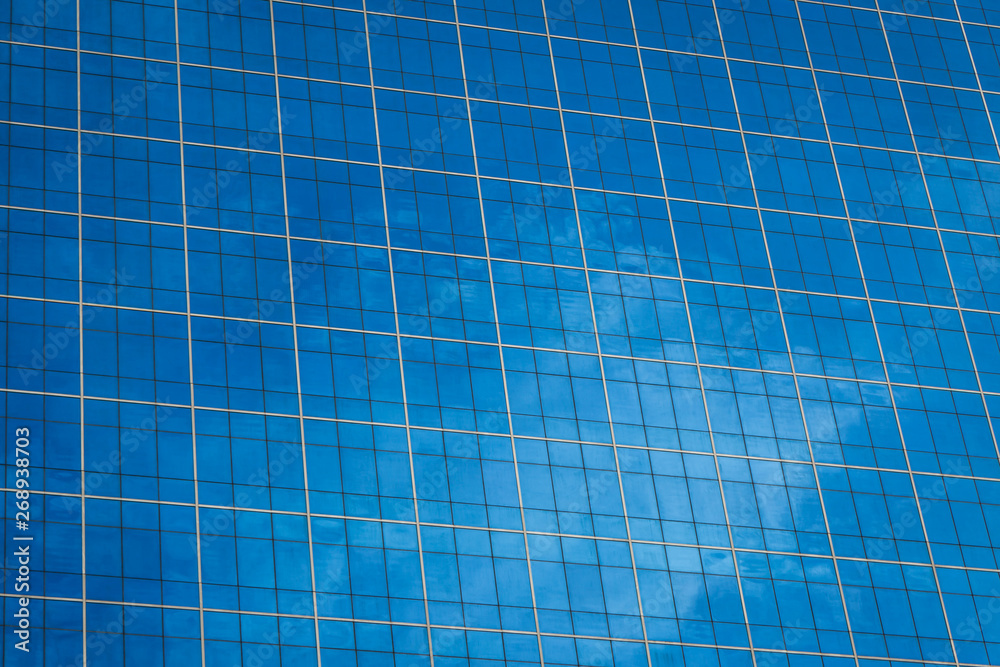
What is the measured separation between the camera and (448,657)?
51.3 m

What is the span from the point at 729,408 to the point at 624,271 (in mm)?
6423

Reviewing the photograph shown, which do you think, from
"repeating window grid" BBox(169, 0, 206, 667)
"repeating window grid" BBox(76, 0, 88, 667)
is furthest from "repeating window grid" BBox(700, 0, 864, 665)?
"repeating window grid" BBox(76, 0, 88, 667)

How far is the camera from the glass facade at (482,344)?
5141 cm

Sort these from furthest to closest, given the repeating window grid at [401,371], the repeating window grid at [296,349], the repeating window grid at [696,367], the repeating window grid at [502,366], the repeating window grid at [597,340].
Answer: the repeating window grid at [696,367], the repeating window grid at [597,340], the repeating window grid at [502,366], the repeating window grid at [401,371], the repeating window grid at [296,349]

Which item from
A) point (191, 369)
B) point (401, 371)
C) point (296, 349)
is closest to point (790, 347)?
point (401, 371)

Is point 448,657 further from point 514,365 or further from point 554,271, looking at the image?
point 554,271

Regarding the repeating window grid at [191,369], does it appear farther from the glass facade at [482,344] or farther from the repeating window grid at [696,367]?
the repeating window grid at [696,367]

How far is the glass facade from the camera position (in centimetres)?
5141

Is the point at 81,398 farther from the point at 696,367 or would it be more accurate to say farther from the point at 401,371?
the point at 696,367

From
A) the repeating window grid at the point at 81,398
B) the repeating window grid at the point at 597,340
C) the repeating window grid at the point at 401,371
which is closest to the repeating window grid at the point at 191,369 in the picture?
the repeating window grid at the point at 81,398

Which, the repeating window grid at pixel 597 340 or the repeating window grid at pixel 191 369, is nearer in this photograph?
the repeating window grid at pixel 191 369

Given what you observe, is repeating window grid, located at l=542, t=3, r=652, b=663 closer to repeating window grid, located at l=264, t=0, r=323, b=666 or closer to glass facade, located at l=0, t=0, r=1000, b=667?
glass facade, located at l=0, t=0, r=1000, b=667

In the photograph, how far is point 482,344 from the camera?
57125 millimetres

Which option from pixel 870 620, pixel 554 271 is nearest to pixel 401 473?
pixel 554 271
